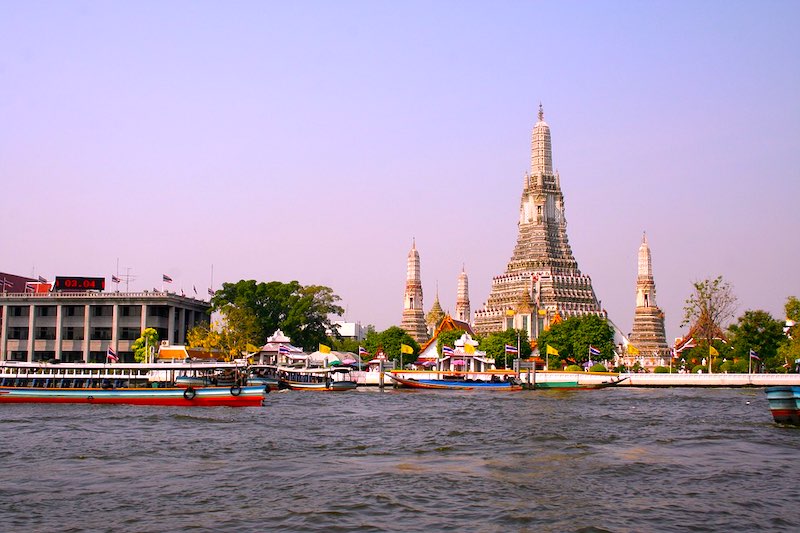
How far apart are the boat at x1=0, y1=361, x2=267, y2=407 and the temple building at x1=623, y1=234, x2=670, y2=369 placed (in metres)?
79.0

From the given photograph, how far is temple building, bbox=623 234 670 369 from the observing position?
122 metres

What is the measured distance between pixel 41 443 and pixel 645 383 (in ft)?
202

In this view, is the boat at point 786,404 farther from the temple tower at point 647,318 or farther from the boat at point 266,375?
the temple tower at point 647,318

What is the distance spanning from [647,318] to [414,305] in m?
34.2

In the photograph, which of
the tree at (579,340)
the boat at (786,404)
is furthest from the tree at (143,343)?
the boat at (786,404)

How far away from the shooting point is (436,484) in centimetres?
2323

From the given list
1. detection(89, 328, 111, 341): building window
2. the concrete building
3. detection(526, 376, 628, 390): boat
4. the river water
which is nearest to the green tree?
detection(526, 376, 628, 390): boat

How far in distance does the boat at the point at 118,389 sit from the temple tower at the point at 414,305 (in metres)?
83.3

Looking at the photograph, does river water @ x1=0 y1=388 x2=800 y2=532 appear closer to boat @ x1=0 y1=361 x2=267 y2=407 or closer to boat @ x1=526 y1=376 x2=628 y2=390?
boat @ x1=0 y1=361 x2=267 y2=407

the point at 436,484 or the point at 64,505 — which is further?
the point at 436,484

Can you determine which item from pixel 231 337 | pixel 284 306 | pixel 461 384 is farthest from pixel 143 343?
pixel 461 384

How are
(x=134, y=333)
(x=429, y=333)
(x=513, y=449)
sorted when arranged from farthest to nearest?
(x=429, y=333), (x=134, y=333), (x=513, y=449)

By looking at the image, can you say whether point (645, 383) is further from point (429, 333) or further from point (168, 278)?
point (429, 333)

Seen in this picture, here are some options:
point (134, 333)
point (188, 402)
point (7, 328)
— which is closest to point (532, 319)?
point (134, 333)
